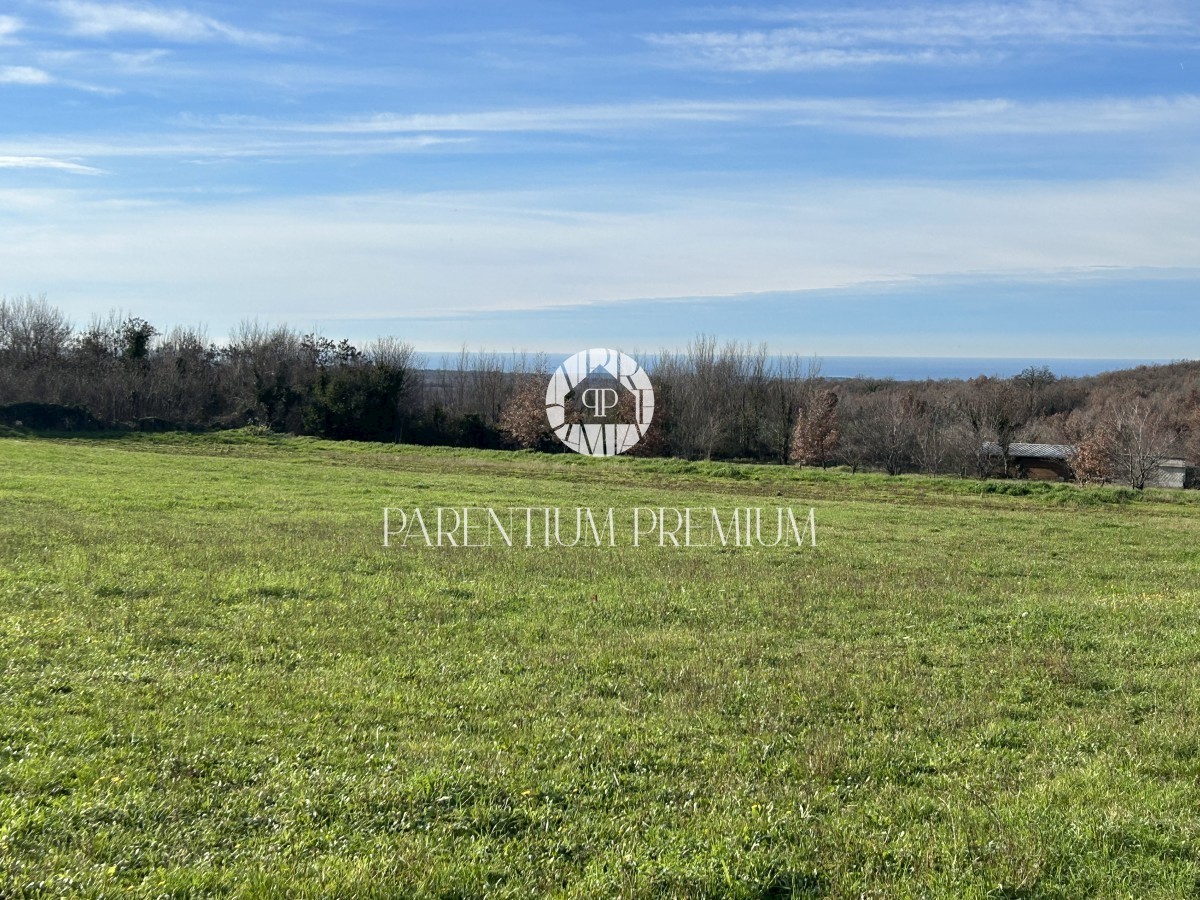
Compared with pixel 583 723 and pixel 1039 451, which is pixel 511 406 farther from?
pixel 583 723

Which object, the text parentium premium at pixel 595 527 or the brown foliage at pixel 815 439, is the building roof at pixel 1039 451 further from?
the text parentium premium at pixel 595 527

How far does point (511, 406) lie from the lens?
58438 mm

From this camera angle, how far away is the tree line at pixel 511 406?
55094 mm

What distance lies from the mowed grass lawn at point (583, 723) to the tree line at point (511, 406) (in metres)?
38.0

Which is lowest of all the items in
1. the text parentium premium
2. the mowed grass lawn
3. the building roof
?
the mowed grass lawn

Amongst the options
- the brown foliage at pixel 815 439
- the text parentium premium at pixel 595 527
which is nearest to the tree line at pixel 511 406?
the brown foliage at pixel 815 439

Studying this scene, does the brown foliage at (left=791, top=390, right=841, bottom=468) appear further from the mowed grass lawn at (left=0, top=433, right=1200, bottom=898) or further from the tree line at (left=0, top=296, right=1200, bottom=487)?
the mowed grass lawn at (left=0, top=433, right=1200, bottom=898)

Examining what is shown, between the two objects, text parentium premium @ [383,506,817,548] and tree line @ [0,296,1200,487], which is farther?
tree line @ [0,296,1200,487]

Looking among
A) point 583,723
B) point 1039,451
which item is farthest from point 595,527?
point 1039,451

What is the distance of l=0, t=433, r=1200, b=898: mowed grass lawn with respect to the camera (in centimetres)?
508

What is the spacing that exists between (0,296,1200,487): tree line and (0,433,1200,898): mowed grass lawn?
38.0 metres

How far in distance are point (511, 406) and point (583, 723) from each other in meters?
51.5

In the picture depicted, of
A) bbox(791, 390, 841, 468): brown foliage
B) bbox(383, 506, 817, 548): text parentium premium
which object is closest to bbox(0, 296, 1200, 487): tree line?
bbox(791, 390, 841, 468): brown foliage

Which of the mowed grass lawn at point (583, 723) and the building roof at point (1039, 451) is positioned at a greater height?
the building roof at point (1039, 451)
